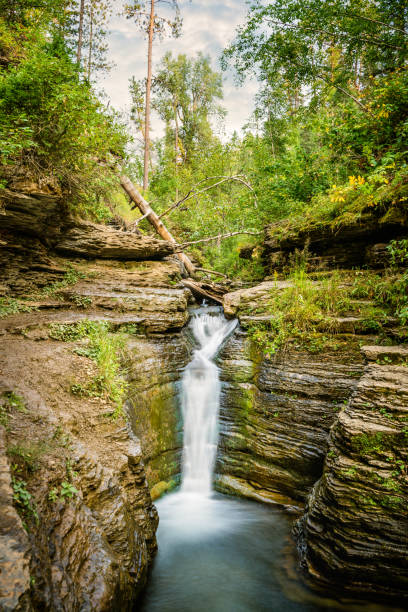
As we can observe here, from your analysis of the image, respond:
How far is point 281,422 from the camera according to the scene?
574 cm

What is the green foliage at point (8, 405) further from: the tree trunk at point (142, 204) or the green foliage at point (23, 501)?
the tree trunk at point (142, 204)

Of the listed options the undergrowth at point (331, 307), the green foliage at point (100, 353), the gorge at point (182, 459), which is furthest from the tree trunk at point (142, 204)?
the undergrowth at point (331, 307)

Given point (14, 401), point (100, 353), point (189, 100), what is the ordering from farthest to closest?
point (189, 100)
point (100, 353)
point (14, 401)

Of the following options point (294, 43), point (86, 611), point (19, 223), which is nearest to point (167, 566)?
point (86, 611)

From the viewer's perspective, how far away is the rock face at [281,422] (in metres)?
5.32

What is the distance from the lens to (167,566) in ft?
13.9

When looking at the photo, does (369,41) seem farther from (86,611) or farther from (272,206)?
(86,611)

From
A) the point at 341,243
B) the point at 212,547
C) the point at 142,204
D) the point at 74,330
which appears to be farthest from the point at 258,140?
the point at 212,547

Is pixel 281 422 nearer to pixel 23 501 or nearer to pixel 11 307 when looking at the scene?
pixel 23 501

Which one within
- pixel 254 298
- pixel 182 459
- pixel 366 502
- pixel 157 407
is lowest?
pixel 182 459

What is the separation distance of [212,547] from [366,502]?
8.70 ft

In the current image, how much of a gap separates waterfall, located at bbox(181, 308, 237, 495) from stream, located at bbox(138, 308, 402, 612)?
19 millimetres

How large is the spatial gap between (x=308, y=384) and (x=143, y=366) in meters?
3.50

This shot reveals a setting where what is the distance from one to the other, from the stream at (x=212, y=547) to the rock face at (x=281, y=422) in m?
0.35
